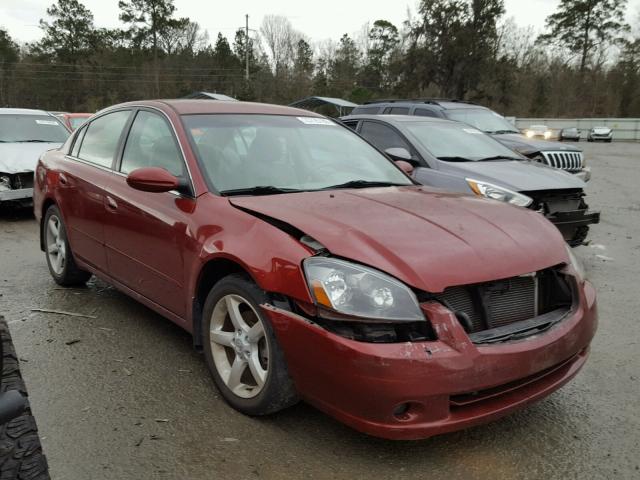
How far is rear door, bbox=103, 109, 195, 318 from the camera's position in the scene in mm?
3213

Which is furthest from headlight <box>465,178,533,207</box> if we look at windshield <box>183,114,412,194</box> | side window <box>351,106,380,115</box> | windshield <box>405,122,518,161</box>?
side window <box>351,106,380,115</box>

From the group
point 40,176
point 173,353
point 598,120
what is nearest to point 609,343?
point 173,353

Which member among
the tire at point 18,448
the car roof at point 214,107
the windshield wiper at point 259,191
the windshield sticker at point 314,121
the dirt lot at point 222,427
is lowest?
the dirt lot at point 222,427

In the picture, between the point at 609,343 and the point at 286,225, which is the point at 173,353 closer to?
the point at 286,225

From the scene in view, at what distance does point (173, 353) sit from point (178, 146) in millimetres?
1334

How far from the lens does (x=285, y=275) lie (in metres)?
2.48

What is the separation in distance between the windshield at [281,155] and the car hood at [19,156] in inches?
218

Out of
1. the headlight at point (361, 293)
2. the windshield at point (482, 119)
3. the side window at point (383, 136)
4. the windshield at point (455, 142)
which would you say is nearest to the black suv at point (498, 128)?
the windshield at point (482, 119)

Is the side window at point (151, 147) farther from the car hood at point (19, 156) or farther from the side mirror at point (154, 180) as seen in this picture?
the car hood at point (19, 156)

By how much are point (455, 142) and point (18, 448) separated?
614 cm

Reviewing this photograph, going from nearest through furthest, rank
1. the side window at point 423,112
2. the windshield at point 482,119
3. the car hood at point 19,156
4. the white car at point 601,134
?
the car hood at point 19,156 → the side window at point 423,112 → the windshield at point 482,119 → the white car at point 601,134

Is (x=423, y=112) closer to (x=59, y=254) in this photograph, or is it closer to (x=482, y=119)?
(x=482, y=119)

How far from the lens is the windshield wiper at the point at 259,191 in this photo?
10.3ft

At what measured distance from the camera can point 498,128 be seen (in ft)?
35.6
